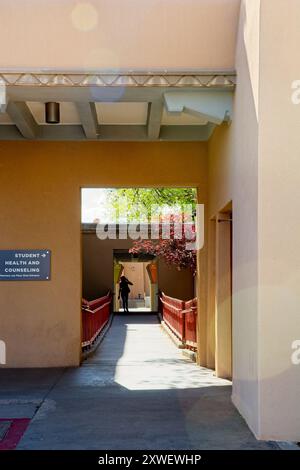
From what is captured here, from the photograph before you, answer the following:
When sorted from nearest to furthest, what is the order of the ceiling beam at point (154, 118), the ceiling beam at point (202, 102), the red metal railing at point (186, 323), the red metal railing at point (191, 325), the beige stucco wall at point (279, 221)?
1. the beige stucco wall at point (279, 221)
2. the ceiling beam at point (202, 102)
3. the ceiling beam at point (154, 118)
4. the red metal railing at point (191, 325)
5. the red metal railing at point (186, 323)

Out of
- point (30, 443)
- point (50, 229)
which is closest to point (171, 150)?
point (50, 229)

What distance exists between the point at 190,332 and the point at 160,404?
17.6 ft

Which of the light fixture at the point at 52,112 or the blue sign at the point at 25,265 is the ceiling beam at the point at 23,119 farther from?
the blue sign at the point at 25,265

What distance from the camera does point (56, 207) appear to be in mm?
10336

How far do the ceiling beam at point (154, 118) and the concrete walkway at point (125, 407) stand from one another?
11.9ft

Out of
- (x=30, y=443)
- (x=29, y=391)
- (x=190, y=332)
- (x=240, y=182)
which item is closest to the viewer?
(x=30, y=443)

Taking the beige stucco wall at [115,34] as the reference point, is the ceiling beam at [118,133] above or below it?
below

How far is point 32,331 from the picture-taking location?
10.1 metres

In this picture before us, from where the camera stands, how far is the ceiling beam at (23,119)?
28.0 feet

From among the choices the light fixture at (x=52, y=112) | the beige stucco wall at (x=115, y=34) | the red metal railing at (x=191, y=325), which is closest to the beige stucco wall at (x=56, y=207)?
the light fixture at (x=52, y=112)

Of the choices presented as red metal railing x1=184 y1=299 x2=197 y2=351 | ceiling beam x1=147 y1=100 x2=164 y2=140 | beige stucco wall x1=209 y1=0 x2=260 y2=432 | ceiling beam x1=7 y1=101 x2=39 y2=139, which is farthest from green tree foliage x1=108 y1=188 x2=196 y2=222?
beige stucco wall x1=209 y1=0 x2=260 y2=432

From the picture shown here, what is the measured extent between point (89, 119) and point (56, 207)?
6.28ft

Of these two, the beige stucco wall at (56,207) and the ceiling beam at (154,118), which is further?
the beige stucco wall at (56,207)
